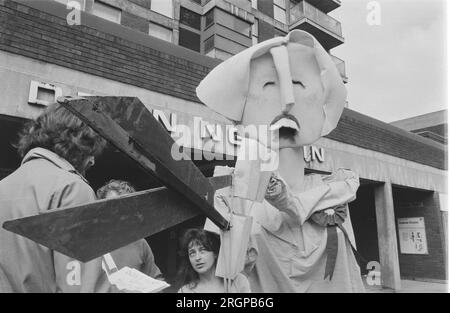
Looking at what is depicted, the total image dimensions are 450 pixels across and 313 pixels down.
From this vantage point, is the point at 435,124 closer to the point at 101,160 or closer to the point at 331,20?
the point at 331,20

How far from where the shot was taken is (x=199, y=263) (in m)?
1.56

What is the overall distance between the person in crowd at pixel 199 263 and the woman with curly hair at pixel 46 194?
603 mm

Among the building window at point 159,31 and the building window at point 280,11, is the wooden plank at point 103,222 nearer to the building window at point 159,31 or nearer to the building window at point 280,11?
the building window at point 159,31

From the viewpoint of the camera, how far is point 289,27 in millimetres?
12828

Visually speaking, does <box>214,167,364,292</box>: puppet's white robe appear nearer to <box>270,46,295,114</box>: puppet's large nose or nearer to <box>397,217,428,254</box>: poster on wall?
<box>270,46,295,114</box>: puppet's large nose

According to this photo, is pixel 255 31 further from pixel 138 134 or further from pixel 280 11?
pixel 138 134

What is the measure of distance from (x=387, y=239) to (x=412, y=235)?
89.2 inches

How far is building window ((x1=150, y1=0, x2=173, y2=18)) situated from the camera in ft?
34.7

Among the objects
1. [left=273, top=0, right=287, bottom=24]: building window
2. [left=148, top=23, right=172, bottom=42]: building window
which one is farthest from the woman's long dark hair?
[left=273, top=0, right=287, bottom=24]: building window

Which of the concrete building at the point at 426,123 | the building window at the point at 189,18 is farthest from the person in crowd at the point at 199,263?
the concrete building at the point at 426,123

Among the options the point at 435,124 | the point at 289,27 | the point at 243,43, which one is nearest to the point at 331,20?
the point at 289,27

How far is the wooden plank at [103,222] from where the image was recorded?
84 cm
